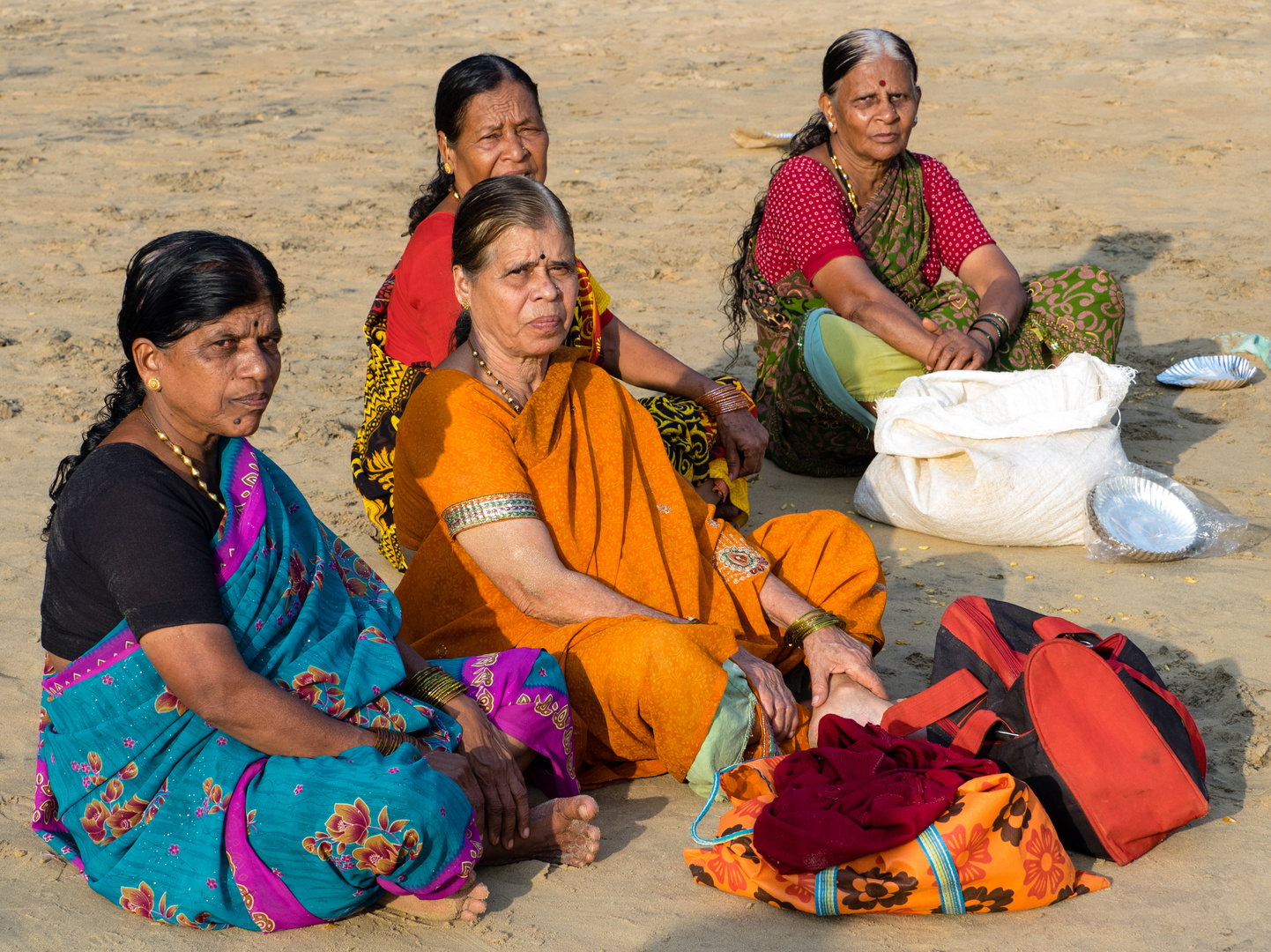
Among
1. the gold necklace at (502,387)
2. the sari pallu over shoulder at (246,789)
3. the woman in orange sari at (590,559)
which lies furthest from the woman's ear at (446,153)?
the sari pallu over shoulder at (246,789)

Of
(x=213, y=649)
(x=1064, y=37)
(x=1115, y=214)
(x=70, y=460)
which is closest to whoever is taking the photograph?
(x=213, y=649)

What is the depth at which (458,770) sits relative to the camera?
2475mm

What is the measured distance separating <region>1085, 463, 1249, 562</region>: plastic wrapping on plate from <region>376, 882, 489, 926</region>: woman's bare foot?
2469 millimetres

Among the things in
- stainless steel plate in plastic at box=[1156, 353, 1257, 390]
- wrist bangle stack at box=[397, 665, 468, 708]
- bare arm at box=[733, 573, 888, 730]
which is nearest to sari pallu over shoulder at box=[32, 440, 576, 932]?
wrist bangle stack at box=[397, 665, 468, 708]

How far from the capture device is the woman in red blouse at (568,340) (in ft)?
12.6

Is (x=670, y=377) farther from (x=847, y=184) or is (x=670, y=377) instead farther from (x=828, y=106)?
(x=828, y=106)

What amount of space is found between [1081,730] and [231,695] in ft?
5.32

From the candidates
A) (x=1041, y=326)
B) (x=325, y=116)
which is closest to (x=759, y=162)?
(x=325, y=116)

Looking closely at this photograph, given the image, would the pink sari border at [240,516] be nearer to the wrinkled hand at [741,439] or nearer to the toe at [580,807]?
the toe at [580,807]

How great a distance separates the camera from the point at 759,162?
8.91m

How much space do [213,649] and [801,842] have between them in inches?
43.4

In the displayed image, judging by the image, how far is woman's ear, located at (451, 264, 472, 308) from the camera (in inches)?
121

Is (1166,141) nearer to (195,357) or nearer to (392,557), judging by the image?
(392,557)

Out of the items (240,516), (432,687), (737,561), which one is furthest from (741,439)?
(240,516)
